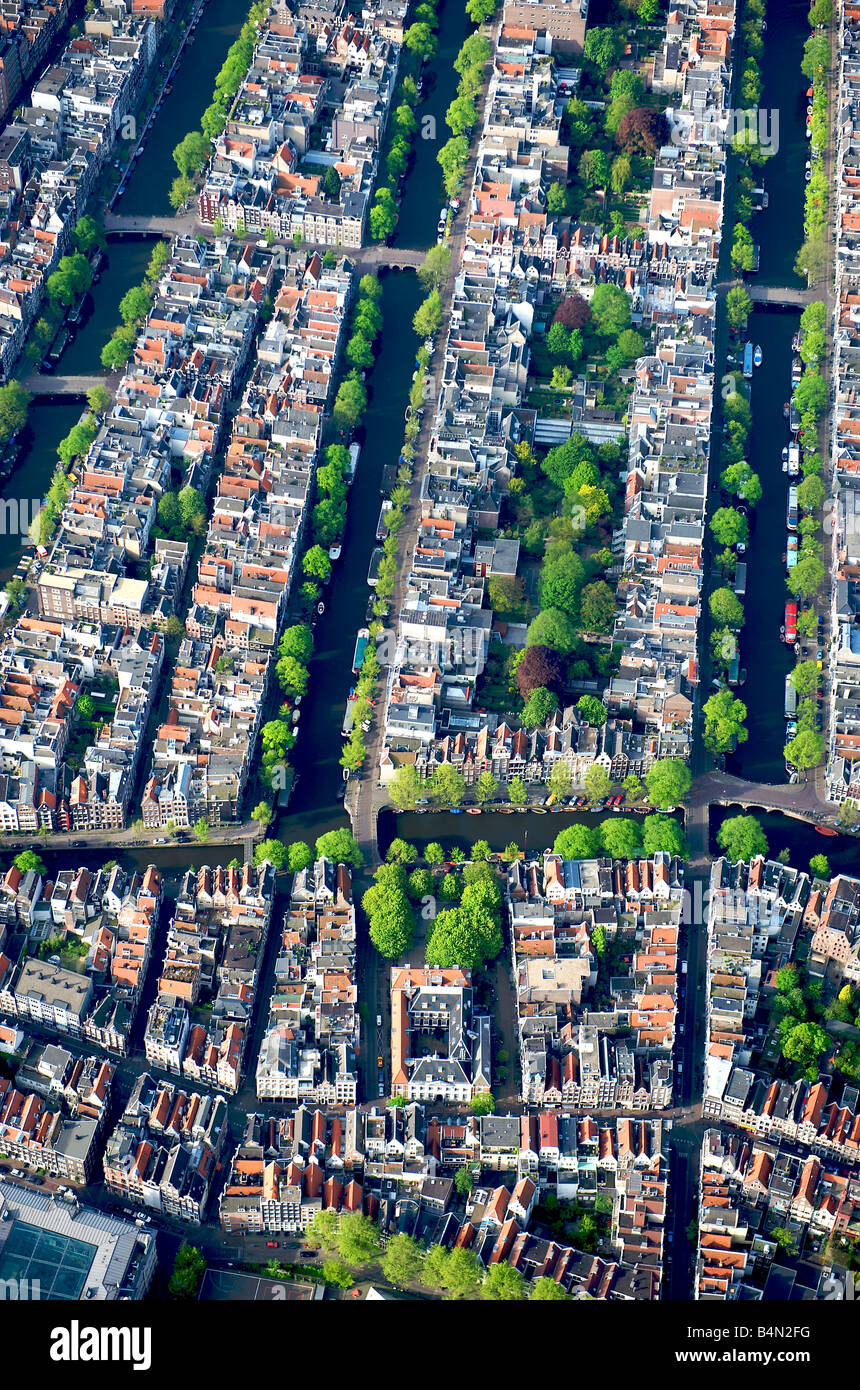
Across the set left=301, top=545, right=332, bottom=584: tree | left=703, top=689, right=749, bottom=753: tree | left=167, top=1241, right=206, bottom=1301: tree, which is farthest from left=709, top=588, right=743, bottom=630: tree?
left=167, top=1241, right=206, bottom=1301: tree

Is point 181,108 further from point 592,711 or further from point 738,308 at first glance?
point 592,711

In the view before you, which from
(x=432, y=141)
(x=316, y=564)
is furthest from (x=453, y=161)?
(x=316, y=564)

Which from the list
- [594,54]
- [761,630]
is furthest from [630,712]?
[594,54]

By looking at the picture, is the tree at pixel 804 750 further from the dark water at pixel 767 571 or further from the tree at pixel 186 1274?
the tree at pixel 186 1274

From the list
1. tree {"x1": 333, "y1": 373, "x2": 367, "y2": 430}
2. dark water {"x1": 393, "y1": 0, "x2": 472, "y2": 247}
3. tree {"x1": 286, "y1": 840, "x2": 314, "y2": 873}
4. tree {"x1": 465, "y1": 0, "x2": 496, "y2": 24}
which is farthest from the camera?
tree {"x1": 465, "y1": 0, "x2": 496, "y2": 24}

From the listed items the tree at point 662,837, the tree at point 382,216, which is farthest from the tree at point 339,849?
the tree at point 382,216

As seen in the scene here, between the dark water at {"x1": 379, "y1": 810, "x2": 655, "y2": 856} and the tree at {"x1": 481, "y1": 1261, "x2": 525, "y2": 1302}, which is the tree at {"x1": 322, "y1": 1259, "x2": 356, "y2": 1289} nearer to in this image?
the tree at {"x1": 481, "y1": 1261, "x2": 525, "y2": 1302}
